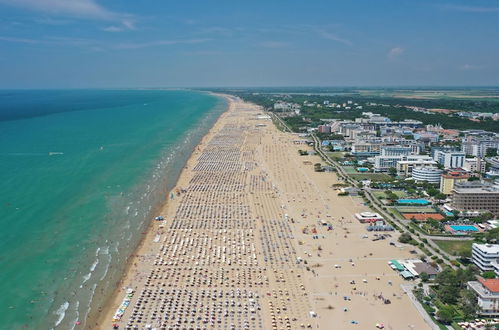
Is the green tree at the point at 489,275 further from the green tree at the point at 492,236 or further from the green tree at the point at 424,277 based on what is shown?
the green tree at the point at 492,236

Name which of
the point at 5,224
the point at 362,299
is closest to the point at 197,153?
the point at 5,224

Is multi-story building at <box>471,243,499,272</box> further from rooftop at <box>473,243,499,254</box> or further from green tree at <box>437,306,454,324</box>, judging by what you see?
green tree at <box>437,306,454,324</box>

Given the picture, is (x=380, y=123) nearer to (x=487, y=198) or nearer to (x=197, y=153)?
(x=197, y=153)

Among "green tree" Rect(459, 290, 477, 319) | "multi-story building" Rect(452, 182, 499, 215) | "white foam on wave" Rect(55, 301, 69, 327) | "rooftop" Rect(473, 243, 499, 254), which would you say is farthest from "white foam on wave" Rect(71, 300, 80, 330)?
"multi-story building" Rect(452, 182, 499, 215)

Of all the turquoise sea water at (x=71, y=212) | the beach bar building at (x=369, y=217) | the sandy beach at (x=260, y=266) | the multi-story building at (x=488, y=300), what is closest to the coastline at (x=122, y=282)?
the sandy beach at (x=260, y=266)

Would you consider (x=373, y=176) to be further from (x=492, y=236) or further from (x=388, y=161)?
(x=492, y=236)

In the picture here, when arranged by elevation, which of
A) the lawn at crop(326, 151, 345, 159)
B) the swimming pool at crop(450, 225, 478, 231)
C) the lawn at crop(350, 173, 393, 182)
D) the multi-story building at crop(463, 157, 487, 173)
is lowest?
the swimming pool at crop(450, 225, 478, 231)
